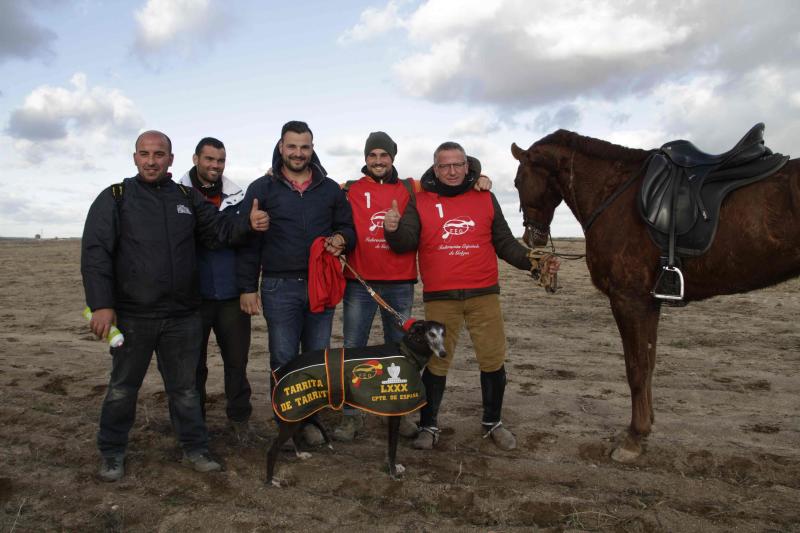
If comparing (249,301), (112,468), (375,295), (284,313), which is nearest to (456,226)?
(375,295)

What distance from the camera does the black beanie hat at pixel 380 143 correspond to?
4.76 metres

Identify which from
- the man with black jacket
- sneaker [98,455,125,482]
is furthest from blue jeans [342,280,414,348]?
sneaker [98,455,125,482]

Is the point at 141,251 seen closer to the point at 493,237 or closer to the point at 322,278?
the point at 322,278

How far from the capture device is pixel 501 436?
4660mm

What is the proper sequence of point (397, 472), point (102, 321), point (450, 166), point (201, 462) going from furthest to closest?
point (450, 166)
point (201, 462)
point (397, 472)
point (102, 321)

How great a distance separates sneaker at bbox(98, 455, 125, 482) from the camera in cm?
397

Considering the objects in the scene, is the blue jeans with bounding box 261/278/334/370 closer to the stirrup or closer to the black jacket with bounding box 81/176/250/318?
the black jacket with bounding box 81/176/250/318

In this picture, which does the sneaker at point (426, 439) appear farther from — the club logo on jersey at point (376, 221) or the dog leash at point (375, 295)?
the club logo on jersey at point (376, 221)

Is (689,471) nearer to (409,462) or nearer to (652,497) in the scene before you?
(652,497)

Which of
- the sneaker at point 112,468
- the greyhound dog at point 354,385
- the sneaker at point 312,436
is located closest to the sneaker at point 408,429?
the sneaker at point 312,436

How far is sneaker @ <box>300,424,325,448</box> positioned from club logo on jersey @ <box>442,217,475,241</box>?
198cm

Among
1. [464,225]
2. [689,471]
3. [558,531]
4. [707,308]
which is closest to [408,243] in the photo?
[464,225]

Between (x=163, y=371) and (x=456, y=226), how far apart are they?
8.55 ft

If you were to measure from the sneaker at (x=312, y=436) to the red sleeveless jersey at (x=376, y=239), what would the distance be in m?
1.35
